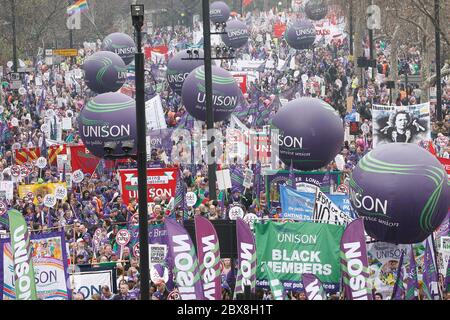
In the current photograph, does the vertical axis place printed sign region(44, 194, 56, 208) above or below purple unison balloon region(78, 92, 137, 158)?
below

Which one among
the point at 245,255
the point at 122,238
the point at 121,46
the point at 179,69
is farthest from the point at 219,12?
the point at 245,255

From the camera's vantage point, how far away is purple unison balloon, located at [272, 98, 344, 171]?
76.1 ft

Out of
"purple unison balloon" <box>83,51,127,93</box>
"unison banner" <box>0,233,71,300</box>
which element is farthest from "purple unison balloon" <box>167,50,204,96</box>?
"unison banner" <box>0,233,71,300</box>

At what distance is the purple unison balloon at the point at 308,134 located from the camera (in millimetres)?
23203

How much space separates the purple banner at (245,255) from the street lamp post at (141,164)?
4.12 feet

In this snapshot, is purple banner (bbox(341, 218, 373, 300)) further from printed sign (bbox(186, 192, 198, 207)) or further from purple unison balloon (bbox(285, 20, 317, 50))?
purple unison balloon (bbox(285, 20, 317, 50))

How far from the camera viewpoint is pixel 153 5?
109m

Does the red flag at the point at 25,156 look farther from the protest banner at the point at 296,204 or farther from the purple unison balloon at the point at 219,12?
the purple unison balloon at the point at 219,12

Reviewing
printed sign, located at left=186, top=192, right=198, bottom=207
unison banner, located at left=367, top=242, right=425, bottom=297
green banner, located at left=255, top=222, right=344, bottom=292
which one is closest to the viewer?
green banner, located at left=255, top=222, right=344, bottom=292

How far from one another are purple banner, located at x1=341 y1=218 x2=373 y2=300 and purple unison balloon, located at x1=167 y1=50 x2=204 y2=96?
955 inches

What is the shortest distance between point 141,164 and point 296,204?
5821 mm

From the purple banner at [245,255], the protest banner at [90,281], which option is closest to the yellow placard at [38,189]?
the protest banner at [90,281]
